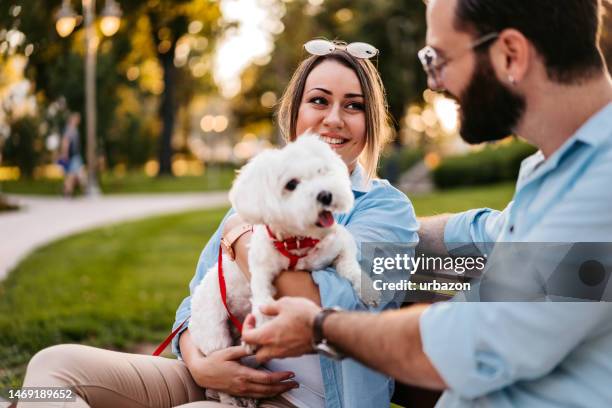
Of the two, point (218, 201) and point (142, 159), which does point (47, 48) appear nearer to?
point (218, 201)

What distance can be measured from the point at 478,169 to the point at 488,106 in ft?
65.7

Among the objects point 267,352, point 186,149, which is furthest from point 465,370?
point 186,149

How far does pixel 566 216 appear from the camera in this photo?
1435mm

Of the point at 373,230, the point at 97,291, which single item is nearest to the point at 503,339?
the point at 373,230

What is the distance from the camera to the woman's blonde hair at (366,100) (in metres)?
2.79

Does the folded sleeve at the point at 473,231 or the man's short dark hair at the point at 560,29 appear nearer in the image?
the man's short dark hair at the point at 560,29

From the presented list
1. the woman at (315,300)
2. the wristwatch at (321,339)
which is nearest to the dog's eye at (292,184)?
the woman at (315,300)

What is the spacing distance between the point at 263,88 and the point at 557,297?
45257 mm

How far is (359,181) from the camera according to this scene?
270 centimetres

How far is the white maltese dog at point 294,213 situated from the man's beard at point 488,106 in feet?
1.89

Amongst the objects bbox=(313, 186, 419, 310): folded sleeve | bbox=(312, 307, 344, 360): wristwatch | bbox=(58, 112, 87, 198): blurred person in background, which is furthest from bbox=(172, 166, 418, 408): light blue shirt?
bbox=(58, 112, 87, 198): blurred person in background

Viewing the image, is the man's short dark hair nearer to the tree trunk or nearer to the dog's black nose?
the dog's black nose

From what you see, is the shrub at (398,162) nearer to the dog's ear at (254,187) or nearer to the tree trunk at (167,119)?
the tree trunk at (167,119)

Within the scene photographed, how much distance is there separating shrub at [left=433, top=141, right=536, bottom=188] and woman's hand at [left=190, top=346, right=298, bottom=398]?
19.5 metres
